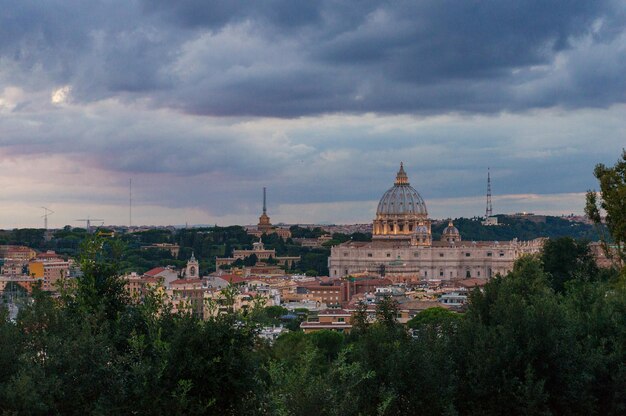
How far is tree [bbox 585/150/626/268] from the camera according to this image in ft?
92.9

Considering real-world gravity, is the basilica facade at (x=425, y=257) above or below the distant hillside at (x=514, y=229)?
below

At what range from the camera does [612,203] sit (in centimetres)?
2864

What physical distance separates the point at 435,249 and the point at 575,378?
92531 millimetres

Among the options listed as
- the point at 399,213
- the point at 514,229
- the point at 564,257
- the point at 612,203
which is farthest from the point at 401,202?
the point at 612,203

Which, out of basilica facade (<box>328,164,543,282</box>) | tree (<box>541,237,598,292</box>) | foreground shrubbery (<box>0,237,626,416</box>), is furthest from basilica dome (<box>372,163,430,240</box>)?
foreground shrubbery (<box>0,237,626,416</box>)

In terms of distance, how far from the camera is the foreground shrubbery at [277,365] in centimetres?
1555

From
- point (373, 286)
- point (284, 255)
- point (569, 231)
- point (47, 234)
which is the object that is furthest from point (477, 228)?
point (373, 286)

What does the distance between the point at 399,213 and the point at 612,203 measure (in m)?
99.8

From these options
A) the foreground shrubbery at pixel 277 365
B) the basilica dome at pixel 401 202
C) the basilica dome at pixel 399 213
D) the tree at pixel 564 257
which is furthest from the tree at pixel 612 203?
the basilica dome at pixel 401 202

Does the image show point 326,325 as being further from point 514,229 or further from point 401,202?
point 514,229

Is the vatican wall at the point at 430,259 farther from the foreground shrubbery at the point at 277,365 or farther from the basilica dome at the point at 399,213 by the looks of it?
the foreground shrubbery at the point at 277,365

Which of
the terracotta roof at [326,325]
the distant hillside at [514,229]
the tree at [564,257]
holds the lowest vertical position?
the terracotta roof at [326,325]

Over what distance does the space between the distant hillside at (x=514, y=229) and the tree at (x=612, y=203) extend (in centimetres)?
12415

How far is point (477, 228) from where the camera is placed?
167 m
